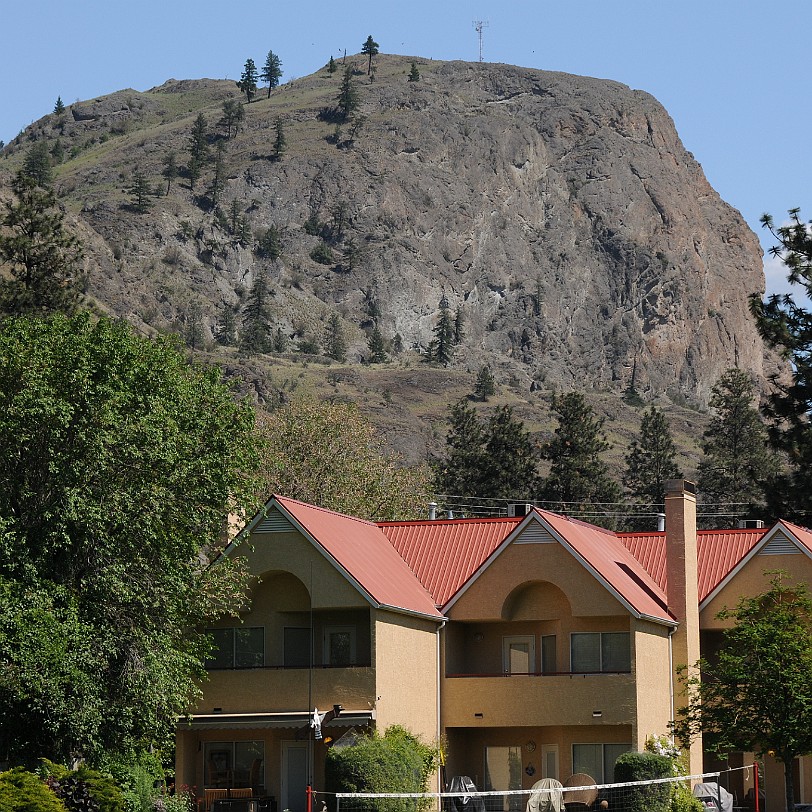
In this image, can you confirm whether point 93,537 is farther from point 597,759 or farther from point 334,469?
point 334,469

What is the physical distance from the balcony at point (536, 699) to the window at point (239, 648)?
17.1 ft

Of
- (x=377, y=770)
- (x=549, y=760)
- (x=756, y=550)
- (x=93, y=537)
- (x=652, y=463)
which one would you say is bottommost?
(x=549, y=760)

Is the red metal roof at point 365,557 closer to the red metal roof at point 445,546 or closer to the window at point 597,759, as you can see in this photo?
the red metal roof at point 445,546

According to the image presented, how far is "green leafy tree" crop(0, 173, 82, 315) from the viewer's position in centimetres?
5769

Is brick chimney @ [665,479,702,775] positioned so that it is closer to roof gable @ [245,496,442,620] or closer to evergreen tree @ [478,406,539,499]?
roof gable @ [245,496,442,620]

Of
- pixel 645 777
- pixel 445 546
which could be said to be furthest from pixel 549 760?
pixel 445 546

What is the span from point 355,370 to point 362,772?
16550cm

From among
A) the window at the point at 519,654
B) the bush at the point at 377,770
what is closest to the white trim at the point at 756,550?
the window at the point at 519,654

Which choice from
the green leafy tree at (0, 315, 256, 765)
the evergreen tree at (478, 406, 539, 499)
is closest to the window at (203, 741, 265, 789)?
the green leafy tree at (0, 315, 256, 765)

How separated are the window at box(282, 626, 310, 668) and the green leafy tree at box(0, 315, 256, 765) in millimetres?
4114

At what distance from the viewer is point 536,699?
130 ft

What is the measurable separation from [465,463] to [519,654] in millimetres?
49718

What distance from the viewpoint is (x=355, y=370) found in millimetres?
198250

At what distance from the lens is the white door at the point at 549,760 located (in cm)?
4047
